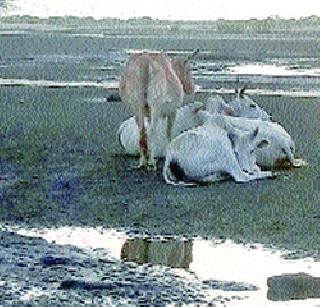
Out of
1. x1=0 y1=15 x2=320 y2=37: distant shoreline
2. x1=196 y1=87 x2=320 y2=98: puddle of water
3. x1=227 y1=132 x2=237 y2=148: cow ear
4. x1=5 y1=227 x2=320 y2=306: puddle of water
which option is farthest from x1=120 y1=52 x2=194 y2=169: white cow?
x1=0 y1=15 x2=320 y2=37: distant shoreline

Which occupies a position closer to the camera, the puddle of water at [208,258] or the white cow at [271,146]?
the puddle of water at [208,258]

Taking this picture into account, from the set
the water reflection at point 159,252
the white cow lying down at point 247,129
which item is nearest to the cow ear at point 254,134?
the white cow lying down at point 247,129

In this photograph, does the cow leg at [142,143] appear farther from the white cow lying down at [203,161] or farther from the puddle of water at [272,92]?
the puddle of water at [272,92]

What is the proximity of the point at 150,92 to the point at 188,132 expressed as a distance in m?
0.94

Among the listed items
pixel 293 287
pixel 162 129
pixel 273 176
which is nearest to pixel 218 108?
pixel 162 129

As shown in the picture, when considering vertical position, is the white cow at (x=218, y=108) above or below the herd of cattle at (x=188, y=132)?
above

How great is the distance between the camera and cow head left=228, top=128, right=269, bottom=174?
13109 millimetres

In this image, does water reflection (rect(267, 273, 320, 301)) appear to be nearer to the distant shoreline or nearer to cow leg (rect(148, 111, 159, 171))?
cow leg (rect(148, 111, 159, 171))

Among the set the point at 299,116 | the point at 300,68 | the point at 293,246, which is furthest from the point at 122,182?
the point at 300,68

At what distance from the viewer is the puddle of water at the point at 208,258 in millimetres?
8094

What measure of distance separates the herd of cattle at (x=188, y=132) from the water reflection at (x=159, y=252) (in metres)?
2.87

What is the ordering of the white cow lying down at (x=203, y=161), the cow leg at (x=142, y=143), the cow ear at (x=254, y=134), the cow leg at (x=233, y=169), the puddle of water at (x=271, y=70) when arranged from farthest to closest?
1. the puddle of water at (x=271, y=70)
2. the cow leg at (x=142, y=143)
3. the cow ear at (x=254, y=134)
4. the cow leg at (x=233, y=169)
5. the white cow lying down at (x=203, y=161)

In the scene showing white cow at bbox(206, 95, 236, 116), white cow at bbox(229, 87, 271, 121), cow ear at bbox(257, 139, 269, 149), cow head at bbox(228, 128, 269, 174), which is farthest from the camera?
white cow at bbox(229, 87, 271, 121)

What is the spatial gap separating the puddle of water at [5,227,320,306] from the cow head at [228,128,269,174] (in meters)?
3.15
